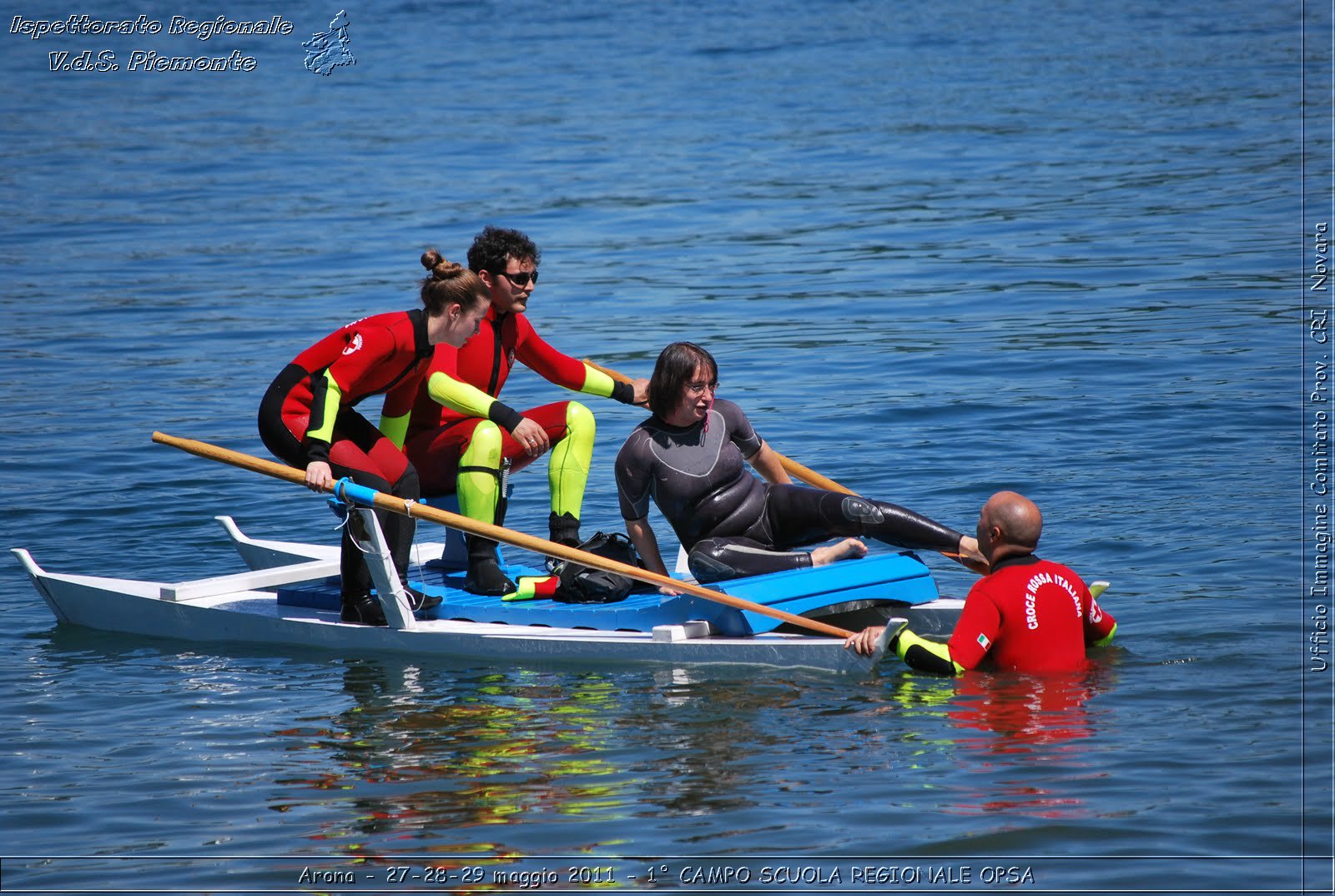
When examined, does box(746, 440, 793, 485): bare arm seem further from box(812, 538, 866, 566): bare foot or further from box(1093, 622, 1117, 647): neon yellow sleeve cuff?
box(1093, 622, 1117, 647): neon yellow sleeve cuff

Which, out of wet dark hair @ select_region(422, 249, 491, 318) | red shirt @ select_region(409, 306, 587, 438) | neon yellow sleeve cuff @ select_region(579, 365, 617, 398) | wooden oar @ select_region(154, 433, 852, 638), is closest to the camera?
wooden oar @ select_region(154, 433, 852, 638)

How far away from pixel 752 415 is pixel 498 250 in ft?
17.5

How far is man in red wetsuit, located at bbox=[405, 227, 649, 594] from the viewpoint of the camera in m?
8.46

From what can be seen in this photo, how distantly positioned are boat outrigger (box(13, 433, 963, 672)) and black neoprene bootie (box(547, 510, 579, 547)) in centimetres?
35

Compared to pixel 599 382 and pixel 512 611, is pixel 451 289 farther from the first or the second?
pixel 512 611

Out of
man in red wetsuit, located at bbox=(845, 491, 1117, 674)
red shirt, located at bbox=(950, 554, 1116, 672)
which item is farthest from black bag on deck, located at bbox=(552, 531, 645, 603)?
red shirt, located at bbox=(950, 554, 1116, 672)

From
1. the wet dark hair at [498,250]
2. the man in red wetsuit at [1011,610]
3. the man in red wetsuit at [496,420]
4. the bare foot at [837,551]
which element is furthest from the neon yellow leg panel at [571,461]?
the man in red wetsuit at [1011,610]

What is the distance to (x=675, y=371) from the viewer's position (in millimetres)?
7820

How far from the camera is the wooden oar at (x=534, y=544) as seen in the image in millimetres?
7488

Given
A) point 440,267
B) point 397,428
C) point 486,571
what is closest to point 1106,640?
point 486,571

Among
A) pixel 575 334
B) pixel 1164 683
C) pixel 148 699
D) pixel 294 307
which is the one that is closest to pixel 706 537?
pixel 1164 683

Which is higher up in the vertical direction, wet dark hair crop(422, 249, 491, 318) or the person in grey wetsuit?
wet dark hair crop(422, 249, 491, 318)

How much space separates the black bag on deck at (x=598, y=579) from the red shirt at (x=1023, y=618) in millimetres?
1972

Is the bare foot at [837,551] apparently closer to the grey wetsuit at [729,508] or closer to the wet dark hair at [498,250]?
the grey wetsuit at [729,508]
